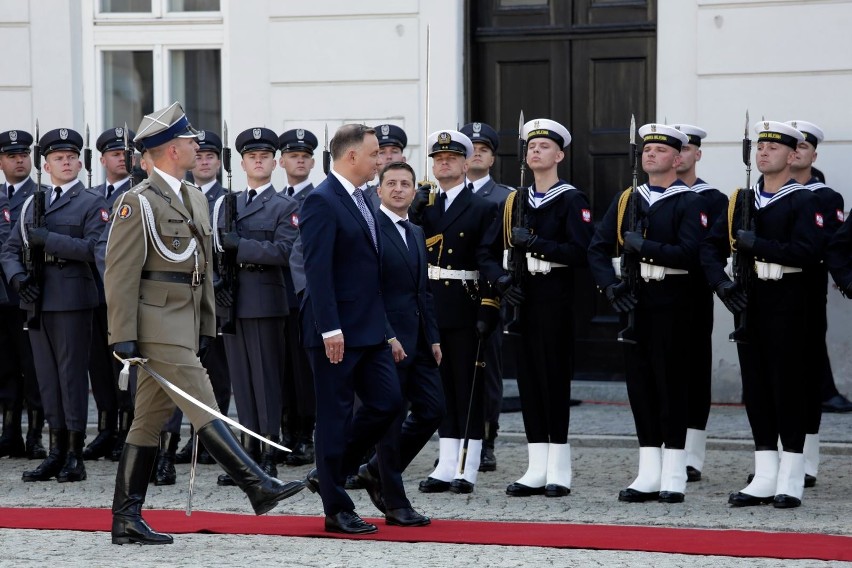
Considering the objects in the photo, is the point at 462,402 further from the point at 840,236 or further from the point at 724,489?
the point at 840,236

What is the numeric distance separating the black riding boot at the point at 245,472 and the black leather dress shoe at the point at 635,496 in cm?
212

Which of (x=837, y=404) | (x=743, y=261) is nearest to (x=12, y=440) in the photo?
(x=743, y=261)

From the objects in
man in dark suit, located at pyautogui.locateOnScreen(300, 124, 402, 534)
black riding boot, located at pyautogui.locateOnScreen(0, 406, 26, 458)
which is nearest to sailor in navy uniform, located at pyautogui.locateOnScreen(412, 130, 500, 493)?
man in dark suit, located at pyautogui.locateOnScreen(300, 124, 402, 534)

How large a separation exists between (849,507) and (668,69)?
4.73 metres

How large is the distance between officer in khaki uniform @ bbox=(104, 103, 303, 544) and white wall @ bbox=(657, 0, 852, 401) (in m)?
5.50

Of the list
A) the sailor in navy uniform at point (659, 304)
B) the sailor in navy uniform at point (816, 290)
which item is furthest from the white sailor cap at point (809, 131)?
the sailor in navy uniform at point (659, 304)

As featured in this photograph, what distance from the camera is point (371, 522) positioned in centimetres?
805

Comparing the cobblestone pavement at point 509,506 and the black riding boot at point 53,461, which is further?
the black riding boot at point 53,461

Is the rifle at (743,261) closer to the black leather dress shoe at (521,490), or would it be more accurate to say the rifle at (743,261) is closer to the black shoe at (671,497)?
the black shoe at (671,497)

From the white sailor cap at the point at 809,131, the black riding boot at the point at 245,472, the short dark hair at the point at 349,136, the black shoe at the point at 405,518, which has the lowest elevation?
the black shoe at the point at 405,518

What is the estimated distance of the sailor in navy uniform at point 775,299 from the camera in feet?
28.1

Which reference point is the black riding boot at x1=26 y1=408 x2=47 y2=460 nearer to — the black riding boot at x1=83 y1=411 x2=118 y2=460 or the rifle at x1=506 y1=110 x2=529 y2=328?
the black riding boot at x1=83 y1=411 x2=118 y2=460

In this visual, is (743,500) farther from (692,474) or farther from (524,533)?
(524,533)

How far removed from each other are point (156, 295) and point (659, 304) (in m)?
2.78
